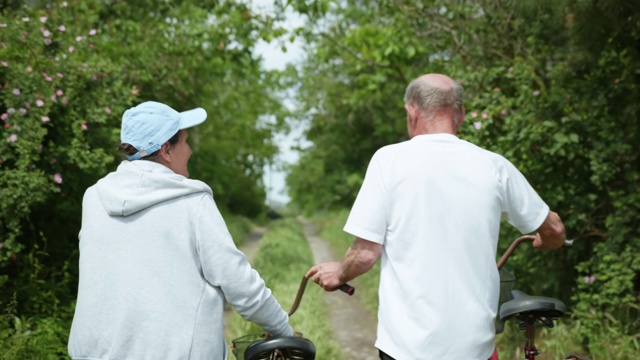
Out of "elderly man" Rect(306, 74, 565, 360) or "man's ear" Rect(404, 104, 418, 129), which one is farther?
"man's ear" Rect(404, 104, 418, 129)

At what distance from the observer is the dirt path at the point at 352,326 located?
7.89 metres

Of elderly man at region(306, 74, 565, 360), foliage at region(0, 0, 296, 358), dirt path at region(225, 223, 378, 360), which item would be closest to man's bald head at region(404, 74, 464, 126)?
elderly man at region(306, 74, 565, 360)

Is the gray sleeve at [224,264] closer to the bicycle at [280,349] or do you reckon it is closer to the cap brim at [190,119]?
the bicycle at [280,349]

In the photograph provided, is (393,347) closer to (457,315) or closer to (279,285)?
(457,315)

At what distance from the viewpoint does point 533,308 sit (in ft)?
8.93

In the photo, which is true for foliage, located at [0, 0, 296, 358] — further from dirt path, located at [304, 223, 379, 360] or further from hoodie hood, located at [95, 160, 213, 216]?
dirt path, located at [304, 223, 379, 360]

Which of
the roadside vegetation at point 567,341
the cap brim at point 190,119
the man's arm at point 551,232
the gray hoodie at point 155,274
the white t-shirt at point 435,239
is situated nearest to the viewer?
the gray hoodie at point 155,274

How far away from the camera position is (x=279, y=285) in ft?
33.2

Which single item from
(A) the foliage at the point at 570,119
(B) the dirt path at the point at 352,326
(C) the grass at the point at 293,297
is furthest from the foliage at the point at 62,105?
(B) the dirt path at the point at 352,326

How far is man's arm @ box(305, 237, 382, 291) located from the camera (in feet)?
8.55

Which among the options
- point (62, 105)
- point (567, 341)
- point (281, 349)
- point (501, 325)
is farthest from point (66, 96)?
point (567, 341)

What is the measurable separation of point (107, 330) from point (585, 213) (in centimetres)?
555

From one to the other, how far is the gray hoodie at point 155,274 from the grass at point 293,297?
391 centimetres

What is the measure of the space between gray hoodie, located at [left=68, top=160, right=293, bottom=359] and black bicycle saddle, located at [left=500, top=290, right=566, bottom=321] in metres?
1.10
